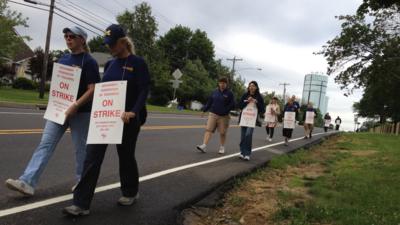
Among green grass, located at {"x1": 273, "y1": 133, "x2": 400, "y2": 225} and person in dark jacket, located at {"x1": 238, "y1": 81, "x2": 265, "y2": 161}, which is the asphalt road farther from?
green grass, located at {"x1": 273, "y1": 133, "x2": 400, "y2": 225}

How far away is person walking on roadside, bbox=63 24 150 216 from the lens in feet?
17.0

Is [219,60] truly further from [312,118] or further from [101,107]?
[101,107]

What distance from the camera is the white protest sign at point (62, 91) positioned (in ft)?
19.2

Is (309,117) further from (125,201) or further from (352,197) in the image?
(125,201)

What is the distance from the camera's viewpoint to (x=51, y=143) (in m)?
5.84

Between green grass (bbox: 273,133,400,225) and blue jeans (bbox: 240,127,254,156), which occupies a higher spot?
blue jeans (bbox: 240,127,254,156)

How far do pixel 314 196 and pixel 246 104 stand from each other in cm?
426

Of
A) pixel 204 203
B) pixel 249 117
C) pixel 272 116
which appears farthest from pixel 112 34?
pixel 272 116

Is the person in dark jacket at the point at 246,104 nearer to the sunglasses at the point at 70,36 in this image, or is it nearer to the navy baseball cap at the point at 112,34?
the sunglasses at the point at 70,36

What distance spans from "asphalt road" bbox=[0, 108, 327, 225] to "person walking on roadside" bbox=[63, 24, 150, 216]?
0.30 m

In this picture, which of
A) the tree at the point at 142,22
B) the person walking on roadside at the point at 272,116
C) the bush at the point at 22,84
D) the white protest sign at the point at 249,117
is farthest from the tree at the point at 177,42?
the white protest sign at the point at 249,117

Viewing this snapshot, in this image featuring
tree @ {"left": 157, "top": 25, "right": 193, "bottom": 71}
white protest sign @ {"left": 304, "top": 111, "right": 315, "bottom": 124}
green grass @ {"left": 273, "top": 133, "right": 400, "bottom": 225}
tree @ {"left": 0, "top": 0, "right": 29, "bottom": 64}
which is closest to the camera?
green grass @ {"left": 273, "top": 133, "right": 400, "bottom": 225}

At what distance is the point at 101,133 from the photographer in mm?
5242

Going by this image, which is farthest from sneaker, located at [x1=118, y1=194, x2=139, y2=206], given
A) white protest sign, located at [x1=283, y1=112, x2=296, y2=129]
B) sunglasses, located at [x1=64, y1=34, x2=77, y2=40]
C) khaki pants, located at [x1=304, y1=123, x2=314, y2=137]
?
khaki pants, located at [x1=304, y1=123, x2=314, y2=137]
